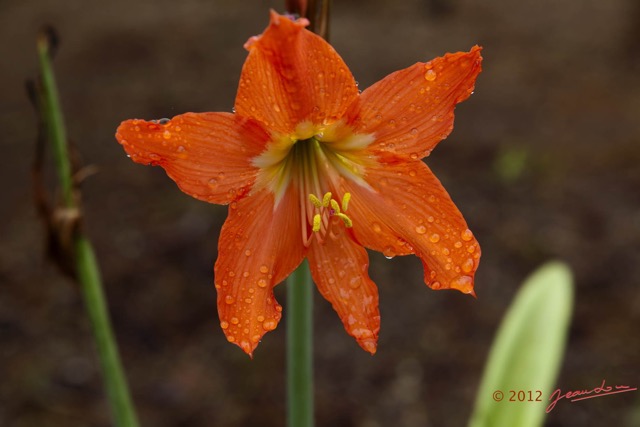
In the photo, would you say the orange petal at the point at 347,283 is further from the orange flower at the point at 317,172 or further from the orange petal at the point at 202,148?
the orange petal at the point at 202,148

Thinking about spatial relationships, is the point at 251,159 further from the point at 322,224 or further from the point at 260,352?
the point at 260,352

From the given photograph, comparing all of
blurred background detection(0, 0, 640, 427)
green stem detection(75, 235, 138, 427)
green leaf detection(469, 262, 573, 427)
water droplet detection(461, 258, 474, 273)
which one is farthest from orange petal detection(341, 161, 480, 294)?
blurred background detection(0, 0, 640, 427)

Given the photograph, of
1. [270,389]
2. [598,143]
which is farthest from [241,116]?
[598,143]

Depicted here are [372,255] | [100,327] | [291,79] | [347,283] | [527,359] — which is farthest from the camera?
[372,255]

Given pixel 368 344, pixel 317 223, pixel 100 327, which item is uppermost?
pixel 317 223

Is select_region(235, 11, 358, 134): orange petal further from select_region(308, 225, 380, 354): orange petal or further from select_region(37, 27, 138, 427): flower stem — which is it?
select_region(37, 27, 138, 427): flower stem

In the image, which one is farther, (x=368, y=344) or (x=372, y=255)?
(x=372, y=255)

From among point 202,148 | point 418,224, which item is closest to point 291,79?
point 202,148

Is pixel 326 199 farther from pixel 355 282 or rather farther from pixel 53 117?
pixel 53 117
